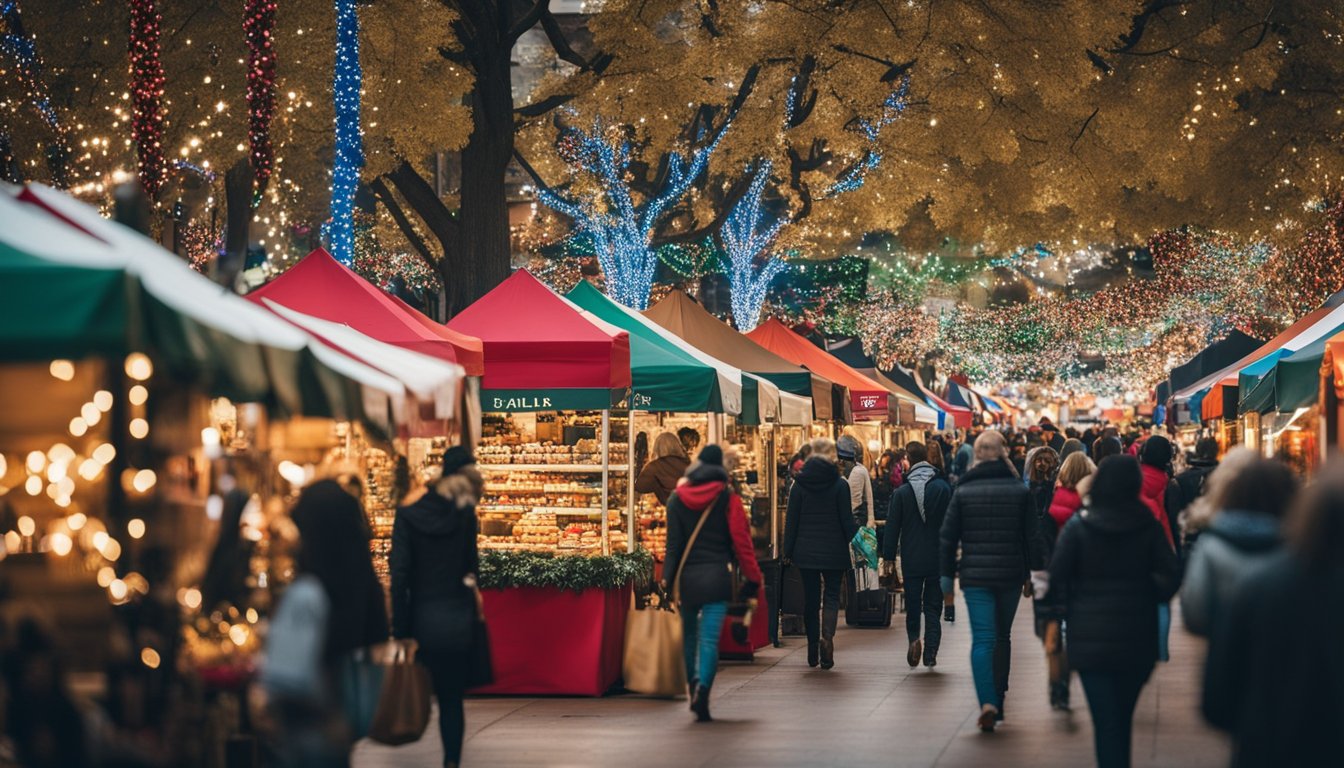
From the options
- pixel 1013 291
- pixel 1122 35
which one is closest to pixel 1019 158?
pixel 1122 35

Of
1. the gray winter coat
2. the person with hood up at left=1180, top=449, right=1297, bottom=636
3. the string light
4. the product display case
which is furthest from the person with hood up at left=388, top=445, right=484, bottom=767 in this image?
the string light

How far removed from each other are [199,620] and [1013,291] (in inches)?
2113

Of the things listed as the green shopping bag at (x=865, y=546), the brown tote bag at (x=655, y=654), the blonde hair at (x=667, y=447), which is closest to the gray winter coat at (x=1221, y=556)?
the brown tote bag at (x=655, y=654)

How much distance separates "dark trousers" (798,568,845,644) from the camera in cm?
1430

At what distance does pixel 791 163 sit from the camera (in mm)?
26953

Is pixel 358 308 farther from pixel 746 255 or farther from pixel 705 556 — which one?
pixel 746 255

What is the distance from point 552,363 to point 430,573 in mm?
4258

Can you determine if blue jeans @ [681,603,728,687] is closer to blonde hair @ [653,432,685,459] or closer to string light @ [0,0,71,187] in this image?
blonde hair @ [653,432,685,459]

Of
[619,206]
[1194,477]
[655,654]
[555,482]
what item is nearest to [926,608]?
[655,654]

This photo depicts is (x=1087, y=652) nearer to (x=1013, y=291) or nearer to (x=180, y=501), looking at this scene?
(x=180, y=501)

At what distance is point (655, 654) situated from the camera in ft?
40.9

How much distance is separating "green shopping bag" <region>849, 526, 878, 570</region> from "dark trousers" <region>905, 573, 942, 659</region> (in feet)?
9.06

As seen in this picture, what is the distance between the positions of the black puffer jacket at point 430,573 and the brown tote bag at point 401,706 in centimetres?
30

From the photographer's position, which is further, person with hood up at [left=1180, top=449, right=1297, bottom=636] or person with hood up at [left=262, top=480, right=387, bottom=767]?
person with hood up at [left=1180, top=449, right=1297, bottom=636]
